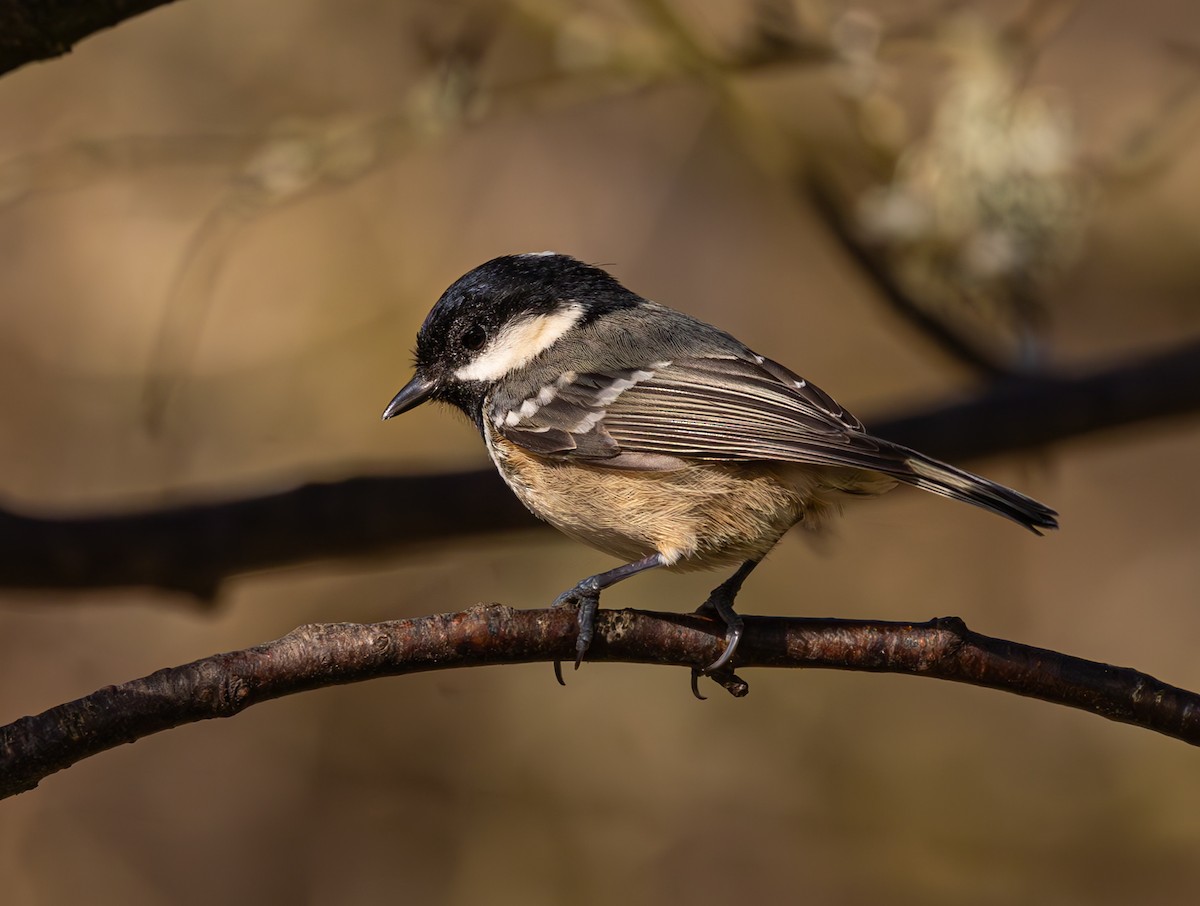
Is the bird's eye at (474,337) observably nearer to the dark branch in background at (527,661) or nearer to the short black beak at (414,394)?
the short black beak at (414,394)

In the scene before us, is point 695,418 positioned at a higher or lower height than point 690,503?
higher

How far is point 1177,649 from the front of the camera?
5.18m

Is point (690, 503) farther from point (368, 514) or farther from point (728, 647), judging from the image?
point (368, 514)

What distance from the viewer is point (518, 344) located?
309 cm

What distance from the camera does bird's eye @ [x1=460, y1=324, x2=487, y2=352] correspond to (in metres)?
3.05

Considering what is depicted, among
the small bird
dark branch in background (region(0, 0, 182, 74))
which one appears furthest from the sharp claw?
dark branch in background (region(0, 0, 182, 74))

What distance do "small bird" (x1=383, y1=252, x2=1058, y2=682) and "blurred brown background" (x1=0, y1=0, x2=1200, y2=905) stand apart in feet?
3.13

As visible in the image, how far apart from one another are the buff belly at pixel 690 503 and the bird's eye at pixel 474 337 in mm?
400

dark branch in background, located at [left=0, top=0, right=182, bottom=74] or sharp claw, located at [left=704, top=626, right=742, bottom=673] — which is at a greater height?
dark branch in background, located at [left=0, top=0, right=182, bottom=74]

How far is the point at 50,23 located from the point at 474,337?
113 centimetres

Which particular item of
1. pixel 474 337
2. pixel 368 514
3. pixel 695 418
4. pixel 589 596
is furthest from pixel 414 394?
pixel 589 596

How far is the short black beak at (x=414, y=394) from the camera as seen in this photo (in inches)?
120

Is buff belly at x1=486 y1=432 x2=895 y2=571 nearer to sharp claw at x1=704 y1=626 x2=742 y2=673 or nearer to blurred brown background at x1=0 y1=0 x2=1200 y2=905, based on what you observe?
sharp claw at x1=704 y1=626 x2=742 y2=673

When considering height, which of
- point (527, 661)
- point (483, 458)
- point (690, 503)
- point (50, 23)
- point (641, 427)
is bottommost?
point (483, 458)
